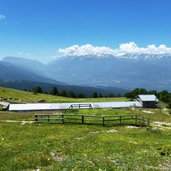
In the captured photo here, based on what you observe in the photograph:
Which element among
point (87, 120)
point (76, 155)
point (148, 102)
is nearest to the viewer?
point (76, 155)

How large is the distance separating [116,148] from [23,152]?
337 inches

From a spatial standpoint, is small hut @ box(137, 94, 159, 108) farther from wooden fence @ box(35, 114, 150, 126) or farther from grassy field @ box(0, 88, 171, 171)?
grassy field @ box(0, 88, 171, 171)

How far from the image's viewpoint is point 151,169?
19.1 m

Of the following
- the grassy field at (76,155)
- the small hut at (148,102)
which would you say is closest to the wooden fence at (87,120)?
the grassy field at (76,155)

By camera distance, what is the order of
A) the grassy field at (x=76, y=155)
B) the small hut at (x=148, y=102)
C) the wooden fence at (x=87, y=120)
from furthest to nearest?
the small hut at (x=148, y=102) < the wooden fence at (x=87, y=120) < the grassy field at (x=76, y=155)

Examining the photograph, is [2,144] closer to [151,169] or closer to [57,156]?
[57,156]

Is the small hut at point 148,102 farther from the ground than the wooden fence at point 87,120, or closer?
farther from the ground

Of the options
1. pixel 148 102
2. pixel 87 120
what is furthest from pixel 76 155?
pixel 148 102

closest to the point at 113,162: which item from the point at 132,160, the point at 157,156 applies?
the point at 132,160

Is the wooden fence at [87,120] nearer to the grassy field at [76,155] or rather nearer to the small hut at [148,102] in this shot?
the grassy field at [76,155]

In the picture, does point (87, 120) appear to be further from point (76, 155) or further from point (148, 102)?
Answer: point (148, 102)

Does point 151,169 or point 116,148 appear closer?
point 151,169

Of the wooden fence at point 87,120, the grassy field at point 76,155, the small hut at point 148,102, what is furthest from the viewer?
the small hut at point 148,102

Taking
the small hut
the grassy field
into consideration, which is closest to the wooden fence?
the grassy field
